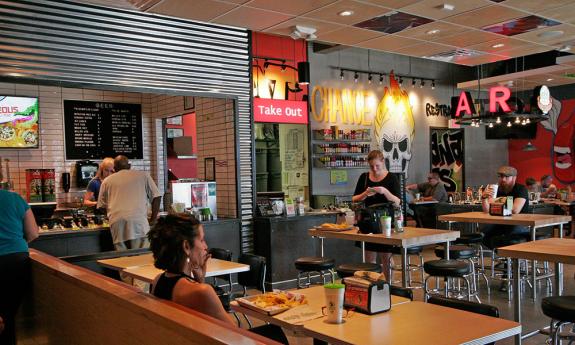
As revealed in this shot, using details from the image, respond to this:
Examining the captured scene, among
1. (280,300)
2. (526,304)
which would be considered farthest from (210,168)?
(280,300)

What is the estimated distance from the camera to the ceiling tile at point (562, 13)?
6.12 meters

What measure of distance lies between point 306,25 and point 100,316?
476 cm

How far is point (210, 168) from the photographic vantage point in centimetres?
746

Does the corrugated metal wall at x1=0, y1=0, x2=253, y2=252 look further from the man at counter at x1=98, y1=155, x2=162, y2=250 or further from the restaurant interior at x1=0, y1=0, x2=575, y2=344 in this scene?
the man at counter at x1=98, y1=155, x2=162, y2=250

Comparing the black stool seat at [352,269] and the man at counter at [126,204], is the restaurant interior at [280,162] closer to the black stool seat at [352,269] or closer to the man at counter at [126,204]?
the black stool seat at [352,269]

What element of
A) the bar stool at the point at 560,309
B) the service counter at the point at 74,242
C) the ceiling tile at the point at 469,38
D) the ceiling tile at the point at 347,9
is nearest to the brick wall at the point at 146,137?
the ceiling tile at the point at 347,9

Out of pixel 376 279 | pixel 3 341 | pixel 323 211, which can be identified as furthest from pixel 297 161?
pixel 376 279

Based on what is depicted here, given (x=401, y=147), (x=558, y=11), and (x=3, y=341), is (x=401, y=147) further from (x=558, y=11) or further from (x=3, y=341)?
(x=3, y=341)

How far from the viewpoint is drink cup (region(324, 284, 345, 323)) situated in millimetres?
2434

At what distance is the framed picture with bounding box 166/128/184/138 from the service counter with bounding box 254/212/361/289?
3131mm

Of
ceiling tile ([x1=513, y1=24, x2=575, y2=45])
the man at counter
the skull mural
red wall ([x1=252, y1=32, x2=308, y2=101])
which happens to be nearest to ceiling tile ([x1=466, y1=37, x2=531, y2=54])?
ceiling tile ([x1=513, y1=24, x2=575, y2=45])

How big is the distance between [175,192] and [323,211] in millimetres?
2269

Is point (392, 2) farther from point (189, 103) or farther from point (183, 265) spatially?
point (183, 265)

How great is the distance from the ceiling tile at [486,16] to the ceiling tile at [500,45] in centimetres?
111
